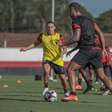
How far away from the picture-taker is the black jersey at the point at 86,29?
16.9 meters

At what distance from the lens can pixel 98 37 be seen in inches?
674

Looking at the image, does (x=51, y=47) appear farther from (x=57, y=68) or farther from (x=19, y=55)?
(x=19, y=55)

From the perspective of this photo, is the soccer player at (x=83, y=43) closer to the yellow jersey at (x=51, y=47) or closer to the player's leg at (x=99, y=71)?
the player's leg at (x=99, y=71)

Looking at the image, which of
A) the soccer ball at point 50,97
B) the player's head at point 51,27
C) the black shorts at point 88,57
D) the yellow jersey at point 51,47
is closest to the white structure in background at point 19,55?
the yellow jersey at point 51,47

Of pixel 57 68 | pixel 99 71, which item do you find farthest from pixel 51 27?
pixel 99 71

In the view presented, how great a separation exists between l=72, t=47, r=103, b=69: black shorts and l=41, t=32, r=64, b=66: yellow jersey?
232 centimetres

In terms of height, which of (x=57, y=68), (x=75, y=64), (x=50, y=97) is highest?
(x=57, y=68)

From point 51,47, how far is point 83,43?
8.91 feet

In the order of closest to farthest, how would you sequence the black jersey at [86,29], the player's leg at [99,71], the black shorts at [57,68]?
the black jersey at [86,29] < the player's leg at [99,71] < the black shorts at [57,68]

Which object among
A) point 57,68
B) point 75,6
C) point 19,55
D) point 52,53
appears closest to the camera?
point 75,6

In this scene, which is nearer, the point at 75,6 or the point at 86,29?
the point at 75,6

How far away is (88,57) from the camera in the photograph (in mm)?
16953

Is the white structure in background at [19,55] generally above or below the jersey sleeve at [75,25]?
above

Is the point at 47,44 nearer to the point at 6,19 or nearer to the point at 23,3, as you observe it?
the point at 6,19
